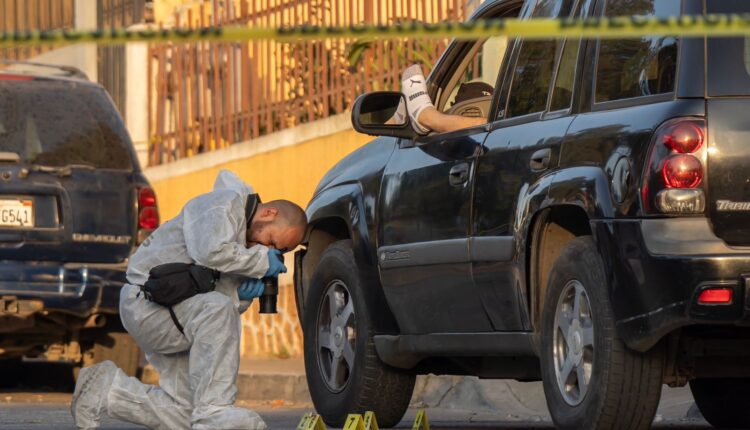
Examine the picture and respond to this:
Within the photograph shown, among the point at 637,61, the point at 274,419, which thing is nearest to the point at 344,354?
the point at 274,419

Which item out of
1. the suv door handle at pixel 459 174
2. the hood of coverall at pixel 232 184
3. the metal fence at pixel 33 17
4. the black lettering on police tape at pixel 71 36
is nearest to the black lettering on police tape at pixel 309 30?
the black lettering on police tape at pixel 71 36

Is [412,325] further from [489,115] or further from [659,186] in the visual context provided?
[659,186]

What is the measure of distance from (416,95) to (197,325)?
1.79 meters

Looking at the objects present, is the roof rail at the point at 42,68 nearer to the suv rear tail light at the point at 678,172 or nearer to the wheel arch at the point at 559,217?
the wheel arch at the point at 559,217

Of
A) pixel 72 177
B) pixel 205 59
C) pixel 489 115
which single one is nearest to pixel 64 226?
pixel 72 177

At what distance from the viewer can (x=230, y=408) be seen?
6352 millimetres

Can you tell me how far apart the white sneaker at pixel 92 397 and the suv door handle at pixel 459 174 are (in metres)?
1.58

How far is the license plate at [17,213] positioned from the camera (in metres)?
10.3

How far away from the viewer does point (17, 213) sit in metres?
10.3

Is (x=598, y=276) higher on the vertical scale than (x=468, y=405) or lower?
higher

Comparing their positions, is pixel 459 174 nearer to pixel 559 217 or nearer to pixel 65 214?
pixel 559 217

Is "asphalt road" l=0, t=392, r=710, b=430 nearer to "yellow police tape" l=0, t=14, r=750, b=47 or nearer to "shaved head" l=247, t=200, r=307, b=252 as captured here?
"shaved head" l=247, t=200, r=307, b=252

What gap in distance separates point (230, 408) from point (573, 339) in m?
1.27

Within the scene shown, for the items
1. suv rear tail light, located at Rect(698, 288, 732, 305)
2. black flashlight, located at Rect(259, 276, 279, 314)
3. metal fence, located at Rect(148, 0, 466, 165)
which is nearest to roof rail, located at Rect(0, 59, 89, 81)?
metal fence, located at Rect(148, 0, 466, 165)
